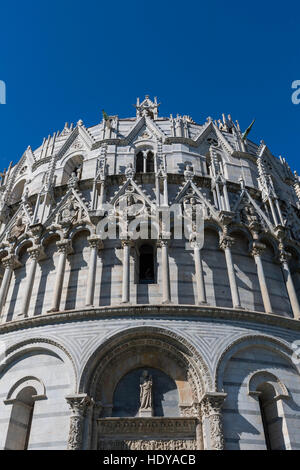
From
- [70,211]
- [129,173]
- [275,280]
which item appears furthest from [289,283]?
[70,211]

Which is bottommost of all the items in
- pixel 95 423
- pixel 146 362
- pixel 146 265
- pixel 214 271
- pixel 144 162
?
pixel 95 423

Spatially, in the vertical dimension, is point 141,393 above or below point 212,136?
below

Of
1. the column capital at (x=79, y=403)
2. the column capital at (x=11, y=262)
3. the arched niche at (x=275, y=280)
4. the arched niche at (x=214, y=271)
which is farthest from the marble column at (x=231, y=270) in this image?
the column capital at (x=11, y=262)

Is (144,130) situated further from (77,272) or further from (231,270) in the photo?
(231,270)

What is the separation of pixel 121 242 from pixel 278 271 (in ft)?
22.9

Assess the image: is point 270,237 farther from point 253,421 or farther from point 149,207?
point 253,421

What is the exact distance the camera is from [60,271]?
14.7m

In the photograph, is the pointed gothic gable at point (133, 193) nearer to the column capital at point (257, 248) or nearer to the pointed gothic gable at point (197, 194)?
the pointed gothic gable at point (197, 194)

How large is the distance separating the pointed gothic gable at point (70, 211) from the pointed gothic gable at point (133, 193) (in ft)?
4.65

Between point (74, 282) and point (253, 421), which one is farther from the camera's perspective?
point (74, 282)

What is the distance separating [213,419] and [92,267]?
6794 mm

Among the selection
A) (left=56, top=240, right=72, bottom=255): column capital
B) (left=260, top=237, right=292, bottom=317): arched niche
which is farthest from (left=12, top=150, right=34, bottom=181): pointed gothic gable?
(left=260, top=237, right=292, bottom=317): arched niche

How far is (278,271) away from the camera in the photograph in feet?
53.5
